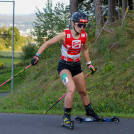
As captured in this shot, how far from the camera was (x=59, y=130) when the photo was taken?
5.44m

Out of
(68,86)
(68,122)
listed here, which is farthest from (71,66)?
(68,122)

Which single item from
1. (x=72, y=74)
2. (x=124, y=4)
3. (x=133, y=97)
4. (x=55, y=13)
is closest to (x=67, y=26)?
(x=55, y=13)

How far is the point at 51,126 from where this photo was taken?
227 inches

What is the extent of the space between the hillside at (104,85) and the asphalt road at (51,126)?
1.11m

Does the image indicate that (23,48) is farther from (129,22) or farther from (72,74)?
(72,74)

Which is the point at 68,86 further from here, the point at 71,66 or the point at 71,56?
the point at 71,56

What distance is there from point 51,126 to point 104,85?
4582 mm

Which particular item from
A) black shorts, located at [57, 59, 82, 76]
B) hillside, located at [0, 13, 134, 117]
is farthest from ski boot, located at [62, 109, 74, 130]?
hillside, located at [0, 13, 134, 117]

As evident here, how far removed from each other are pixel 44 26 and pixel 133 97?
1089 cm

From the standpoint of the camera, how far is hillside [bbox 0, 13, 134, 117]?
8716 millimetres

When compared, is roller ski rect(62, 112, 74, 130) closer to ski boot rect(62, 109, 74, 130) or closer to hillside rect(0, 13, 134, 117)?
ski boot rect(62, 109, 74, 130)

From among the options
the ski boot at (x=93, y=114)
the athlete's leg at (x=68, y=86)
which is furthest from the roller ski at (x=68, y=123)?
the ski boot at (x=93, y=114)

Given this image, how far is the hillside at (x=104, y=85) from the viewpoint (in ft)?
28.6

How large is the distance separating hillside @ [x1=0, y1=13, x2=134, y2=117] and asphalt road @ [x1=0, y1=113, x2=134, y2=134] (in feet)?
3.65
